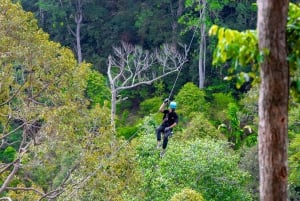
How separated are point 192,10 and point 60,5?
5.41 m

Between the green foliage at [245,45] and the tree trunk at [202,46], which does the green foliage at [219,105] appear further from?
the green foliage at [245,45]

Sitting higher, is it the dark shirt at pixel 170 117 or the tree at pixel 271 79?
the tree at pixel 271 79

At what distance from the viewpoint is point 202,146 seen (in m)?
10.8

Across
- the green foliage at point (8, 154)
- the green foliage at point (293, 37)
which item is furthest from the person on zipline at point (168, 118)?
the green foliage at point (8, 154)

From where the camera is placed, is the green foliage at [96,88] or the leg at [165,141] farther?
the green foliage at [96,88]

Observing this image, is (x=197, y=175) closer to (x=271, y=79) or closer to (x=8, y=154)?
(x=8, y=154)

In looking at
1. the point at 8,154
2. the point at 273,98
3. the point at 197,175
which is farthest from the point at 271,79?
the point at 8,154

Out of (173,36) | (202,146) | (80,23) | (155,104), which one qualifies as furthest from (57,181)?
(80,23)

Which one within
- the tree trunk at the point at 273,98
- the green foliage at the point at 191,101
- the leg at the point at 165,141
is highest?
the tree trunk at the point at 273,98

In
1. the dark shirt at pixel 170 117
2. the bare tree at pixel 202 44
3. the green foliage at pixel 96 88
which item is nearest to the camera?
the dark shirt at pixel 170 117

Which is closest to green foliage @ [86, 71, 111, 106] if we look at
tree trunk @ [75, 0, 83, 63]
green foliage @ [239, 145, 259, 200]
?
tree trunk @ [75, 0, 83, 63]

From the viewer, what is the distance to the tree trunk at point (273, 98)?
2.42 metres

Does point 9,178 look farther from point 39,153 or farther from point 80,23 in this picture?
point 80,23

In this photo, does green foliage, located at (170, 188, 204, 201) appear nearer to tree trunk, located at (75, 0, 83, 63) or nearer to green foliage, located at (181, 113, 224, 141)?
green foliage, located at (181, 113, 224, 141)
